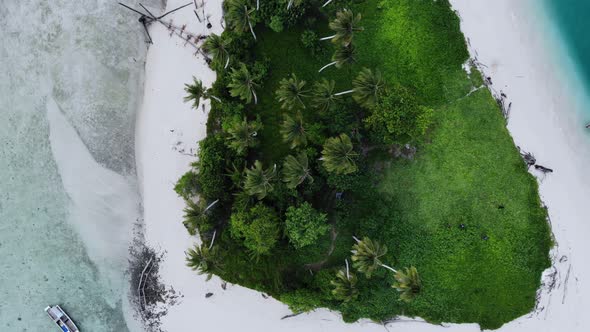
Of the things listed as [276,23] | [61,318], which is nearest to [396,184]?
[276,23]

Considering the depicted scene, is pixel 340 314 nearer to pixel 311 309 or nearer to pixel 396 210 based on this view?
pixel 311 309

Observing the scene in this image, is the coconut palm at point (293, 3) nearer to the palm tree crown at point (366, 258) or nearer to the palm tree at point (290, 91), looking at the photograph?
the palm tree at point (290, 91)

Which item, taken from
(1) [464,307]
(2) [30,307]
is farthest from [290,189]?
(2) [30,307]

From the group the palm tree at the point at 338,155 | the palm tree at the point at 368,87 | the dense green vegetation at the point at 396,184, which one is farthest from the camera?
the dense green vegetation at the point at 396,184

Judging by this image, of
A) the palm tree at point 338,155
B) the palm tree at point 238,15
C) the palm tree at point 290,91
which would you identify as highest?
the palm tree at point 238,15

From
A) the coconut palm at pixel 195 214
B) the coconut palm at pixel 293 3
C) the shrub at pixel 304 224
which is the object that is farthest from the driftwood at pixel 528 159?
the coconut palm at pixel 195 214

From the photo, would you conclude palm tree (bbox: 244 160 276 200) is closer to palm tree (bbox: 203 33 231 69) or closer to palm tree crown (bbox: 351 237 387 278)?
palm tree crown (bbox: 351 237 387 278)
